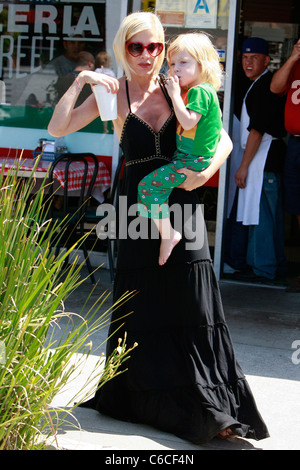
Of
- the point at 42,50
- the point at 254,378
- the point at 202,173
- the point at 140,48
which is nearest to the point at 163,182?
the point at 202,173

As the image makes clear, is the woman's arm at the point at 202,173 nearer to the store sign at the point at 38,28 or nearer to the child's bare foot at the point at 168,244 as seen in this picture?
the child's bare foot at the point at 168,244

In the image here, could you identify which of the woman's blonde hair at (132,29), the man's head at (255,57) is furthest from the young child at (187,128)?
the man's head at (255,57)

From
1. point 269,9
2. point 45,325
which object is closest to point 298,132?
point 45,325

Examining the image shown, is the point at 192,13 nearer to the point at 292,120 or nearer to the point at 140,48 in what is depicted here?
the point at 292,120

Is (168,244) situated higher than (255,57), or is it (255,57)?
(255,57)

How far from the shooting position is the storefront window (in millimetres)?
6836

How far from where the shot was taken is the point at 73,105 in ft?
10.7

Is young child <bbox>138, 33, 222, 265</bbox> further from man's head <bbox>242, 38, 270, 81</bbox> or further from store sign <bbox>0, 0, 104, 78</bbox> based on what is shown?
store sign <bbox>0, 0, 104, 78</bbox>

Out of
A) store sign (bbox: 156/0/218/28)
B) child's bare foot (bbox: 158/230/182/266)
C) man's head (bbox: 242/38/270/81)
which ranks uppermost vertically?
store sign (bbox: 156/0/218/28)

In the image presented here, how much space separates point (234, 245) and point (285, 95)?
146cm

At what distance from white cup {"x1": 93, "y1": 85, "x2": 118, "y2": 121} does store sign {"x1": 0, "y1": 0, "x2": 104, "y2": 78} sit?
386 cm

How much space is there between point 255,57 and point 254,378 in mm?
3236

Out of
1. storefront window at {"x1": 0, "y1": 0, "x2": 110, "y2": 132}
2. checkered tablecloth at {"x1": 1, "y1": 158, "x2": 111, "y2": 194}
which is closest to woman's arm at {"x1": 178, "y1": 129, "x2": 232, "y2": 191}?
checkered tablecloth at {"x1": 1, "y1": 158, "x2": 111, "y2": 194}
